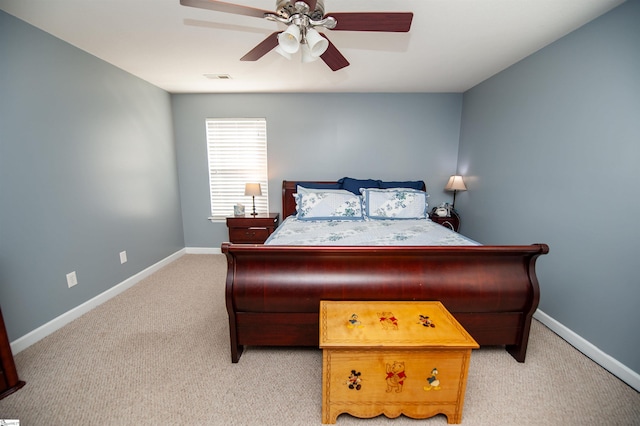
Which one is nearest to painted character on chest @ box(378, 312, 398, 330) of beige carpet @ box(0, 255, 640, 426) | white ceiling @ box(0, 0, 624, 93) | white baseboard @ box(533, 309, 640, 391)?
beige carpet @ box(0, 255, 640, 426)

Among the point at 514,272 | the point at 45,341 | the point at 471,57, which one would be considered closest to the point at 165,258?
the point at 45,341

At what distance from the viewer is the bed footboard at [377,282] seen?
5.21ft

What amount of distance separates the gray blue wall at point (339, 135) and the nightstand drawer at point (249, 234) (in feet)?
1.93

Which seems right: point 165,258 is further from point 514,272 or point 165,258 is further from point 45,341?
point 514,272

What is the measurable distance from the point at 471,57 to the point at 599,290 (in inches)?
86.5

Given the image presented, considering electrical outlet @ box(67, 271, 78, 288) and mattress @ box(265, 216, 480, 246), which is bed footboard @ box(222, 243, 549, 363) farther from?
electrical outlet @ box(67, 271, 78, 288)

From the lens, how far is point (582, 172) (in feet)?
6.19

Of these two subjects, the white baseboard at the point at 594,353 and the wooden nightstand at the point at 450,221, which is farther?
the wooden nightstand at the point at 450,221

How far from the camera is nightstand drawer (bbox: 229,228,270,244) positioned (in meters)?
3.40

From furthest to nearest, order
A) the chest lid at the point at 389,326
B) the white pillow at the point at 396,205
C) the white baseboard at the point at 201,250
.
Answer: the white baseboard at the point at 201,250
the white pillow at the point at 396,205
the chest lid at the point at 389,326

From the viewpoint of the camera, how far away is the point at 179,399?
4.68 feet

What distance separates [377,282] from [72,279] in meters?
2.62

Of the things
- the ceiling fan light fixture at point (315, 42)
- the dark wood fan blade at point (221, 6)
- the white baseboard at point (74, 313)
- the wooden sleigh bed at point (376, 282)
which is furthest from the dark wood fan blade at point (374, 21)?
the white baseboard at point (74, 313)

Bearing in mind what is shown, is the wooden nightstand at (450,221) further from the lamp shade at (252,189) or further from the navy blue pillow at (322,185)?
the lamp shade at (252,189)
